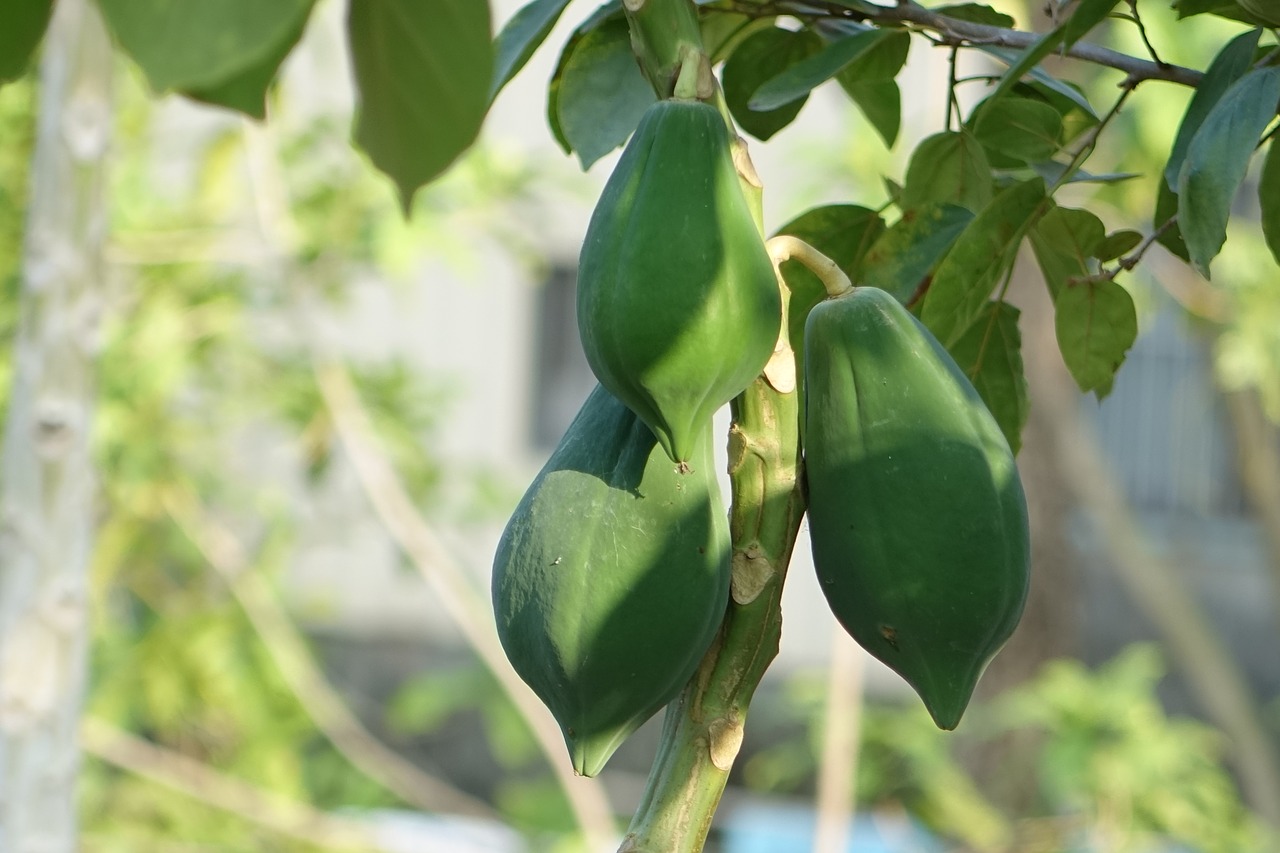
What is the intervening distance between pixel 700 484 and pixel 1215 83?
30 cm


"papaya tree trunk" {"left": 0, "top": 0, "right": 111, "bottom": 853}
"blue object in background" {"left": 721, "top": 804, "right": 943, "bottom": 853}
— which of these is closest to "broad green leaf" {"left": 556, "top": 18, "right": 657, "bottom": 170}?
"papaya tree trunk" {"left": 0, "top": 0, "right": 111, "bottom": 853}

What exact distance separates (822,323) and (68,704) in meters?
1.09

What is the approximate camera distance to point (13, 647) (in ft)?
4.56

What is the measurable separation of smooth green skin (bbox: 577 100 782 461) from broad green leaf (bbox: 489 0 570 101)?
0.14 metres

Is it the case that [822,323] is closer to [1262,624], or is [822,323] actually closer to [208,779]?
[208,779]

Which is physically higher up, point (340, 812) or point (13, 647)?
point (13, 647)

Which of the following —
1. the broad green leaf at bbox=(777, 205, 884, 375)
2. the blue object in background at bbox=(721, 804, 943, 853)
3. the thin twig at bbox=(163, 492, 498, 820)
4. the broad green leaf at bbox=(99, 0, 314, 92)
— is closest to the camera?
the broad green leaf at bbox=(99, 0, 314, 92)

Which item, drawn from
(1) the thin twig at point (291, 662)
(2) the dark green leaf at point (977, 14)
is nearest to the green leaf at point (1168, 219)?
(2) the dark green leaf at point (977, 14)

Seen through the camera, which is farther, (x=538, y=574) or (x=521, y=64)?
(x=521, y=64)

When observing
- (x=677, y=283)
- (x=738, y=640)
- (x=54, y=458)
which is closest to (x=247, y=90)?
(x=677, y=283)

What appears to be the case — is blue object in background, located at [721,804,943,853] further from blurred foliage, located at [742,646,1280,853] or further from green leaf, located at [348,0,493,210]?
green leaf, located at [348,0,493,210]

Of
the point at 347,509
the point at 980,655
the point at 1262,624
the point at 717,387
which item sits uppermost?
the point at 717,387

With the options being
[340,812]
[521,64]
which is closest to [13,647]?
[521,64]

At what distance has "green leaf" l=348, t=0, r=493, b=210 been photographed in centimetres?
46
